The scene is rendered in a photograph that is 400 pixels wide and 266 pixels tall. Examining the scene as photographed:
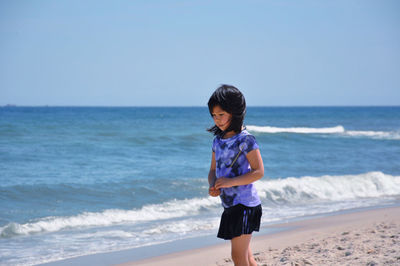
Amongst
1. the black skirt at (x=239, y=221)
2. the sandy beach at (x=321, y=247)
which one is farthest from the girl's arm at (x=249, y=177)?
the sandy beach at (x=321, y=247)

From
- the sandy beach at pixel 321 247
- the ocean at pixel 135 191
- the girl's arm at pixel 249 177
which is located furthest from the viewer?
the ocean at pixel 135 191

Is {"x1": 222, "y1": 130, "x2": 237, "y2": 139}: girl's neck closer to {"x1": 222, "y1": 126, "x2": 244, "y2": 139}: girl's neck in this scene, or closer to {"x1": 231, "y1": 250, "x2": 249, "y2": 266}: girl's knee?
A: {"x1": 222, "y1": 126, "x2": 244, "y2": 139}: girl's neck

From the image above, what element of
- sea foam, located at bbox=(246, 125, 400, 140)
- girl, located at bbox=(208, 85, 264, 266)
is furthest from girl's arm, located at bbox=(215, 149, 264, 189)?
sea foam, located at bbox=(246, 125, 400, 140)

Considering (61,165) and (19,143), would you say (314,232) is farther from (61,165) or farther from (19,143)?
(19,143)

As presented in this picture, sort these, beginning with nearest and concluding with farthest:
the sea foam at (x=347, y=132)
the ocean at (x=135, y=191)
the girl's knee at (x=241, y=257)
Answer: the girl's knee at (x=241, y=257) → the ocean at (x=135, y=191) → the sea foam at (x=347, y=132)

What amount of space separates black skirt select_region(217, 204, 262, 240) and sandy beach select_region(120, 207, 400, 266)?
200cm

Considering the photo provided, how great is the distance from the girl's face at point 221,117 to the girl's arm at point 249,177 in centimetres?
23

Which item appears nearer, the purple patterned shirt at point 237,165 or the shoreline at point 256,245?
the purple patterned shirt at point 237,165

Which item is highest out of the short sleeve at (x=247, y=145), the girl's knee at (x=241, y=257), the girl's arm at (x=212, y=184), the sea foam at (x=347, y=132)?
the sea foam at (x=347, y=132)

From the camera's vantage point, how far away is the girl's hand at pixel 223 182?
2.64m

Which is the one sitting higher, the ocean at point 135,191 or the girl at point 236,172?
the girl at point 236,172

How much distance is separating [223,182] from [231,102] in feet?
1.53

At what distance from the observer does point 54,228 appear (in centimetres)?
752

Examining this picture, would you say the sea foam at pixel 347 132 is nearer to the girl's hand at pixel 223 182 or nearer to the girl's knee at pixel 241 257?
the girl's knee at pixel 241 257
